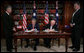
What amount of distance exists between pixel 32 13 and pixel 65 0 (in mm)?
2105

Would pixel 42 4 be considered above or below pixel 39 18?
above

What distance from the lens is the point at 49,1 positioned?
6.06m

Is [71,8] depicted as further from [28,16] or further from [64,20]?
[28,16]

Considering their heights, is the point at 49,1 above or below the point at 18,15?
above

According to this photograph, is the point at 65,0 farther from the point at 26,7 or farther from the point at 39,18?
the point at 26,7

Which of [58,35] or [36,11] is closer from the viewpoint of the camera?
[58,35]

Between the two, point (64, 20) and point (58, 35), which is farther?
point (64, 20)

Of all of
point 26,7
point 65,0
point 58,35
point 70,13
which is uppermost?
point 65,0

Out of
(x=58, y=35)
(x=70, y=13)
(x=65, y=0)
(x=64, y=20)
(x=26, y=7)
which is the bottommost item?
(x=58, y=35)

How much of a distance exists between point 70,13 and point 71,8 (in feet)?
0.98

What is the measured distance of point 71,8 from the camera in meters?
6.00

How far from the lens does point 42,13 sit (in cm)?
609

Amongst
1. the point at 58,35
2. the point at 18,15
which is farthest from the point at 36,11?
the point at 58,35

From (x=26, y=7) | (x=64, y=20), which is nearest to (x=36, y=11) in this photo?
(x=26, y=7)
